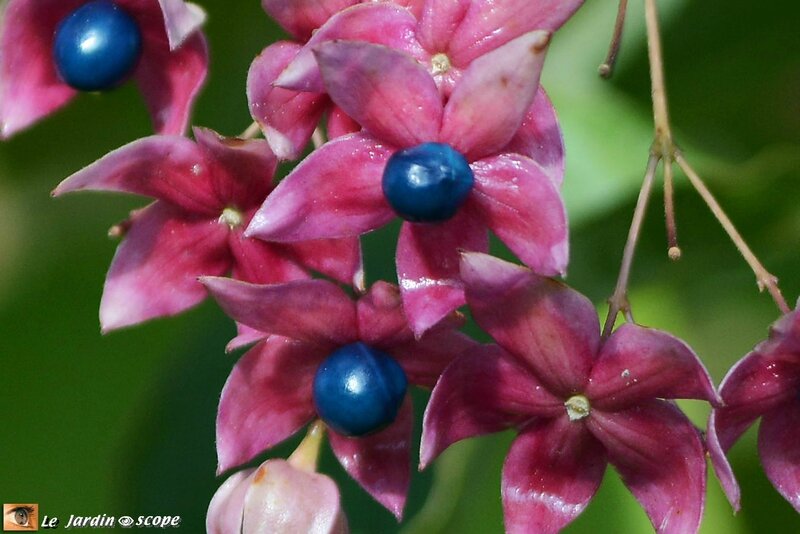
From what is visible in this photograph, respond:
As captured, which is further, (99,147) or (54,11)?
(99,147)

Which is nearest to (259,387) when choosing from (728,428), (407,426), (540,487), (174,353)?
(407,426)

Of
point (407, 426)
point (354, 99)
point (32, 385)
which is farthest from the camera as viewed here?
point (32, 385)

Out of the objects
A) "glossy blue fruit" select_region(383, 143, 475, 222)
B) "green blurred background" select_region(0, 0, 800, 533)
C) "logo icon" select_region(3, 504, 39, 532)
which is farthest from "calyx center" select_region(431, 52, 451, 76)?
"logo icon" select_region(3, 504, 39, 532)

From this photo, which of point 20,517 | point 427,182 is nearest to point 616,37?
point 427,182

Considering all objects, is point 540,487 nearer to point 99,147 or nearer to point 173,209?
point 173,209

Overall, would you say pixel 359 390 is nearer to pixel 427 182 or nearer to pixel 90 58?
pixel 427 182

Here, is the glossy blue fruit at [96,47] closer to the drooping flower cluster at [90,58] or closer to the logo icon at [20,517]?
the drooping flower cluster at [90,58]
